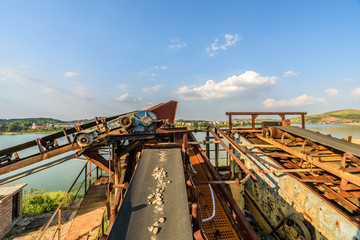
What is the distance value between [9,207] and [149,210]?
1320cm

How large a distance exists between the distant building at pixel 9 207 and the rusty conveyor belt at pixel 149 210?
11.7 metres

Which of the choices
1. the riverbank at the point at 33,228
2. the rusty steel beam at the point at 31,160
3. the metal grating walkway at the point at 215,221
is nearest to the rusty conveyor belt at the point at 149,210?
the metal grating walkway at the point at 215,221

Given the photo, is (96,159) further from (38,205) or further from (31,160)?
(38,205)

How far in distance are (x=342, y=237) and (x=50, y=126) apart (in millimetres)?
91954

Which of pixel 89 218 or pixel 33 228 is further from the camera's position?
pixel 33 228

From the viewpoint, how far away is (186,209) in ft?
8.28

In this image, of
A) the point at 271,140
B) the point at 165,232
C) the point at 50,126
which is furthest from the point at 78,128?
the point at 50,126

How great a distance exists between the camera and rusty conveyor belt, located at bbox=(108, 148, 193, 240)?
2.22 meters

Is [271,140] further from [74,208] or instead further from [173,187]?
[74,208]

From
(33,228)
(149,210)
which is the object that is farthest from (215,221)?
(33,228)

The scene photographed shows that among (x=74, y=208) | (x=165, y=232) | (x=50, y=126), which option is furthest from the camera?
(x=50, y=126)

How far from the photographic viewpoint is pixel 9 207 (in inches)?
368

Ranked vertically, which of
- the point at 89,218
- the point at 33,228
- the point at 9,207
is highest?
the point at 89,218

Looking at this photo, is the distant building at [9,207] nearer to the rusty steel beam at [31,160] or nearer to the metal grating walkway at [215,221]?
the rusty steel beam at [31,160]
